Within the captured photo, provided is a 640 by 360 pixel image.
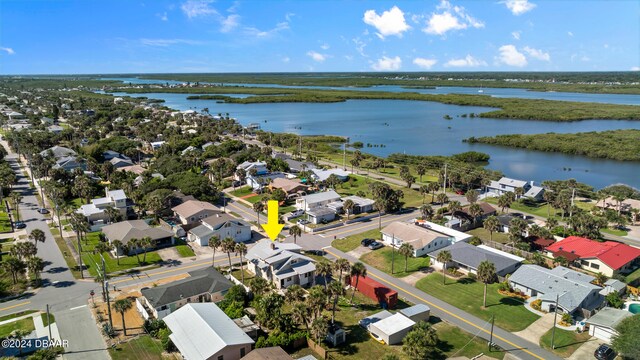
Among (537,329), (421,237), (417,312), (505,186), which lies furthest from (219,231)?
(505,186)

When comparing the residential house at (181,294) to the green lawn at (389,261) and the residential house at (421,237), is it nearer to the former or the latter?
the green lawn at (389,261)

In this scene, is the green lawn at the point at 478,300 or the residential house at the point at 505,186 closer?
the green lawn at the point at 478,300

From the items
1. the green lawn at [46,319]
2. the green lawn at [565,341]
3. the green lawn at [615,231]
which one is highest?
the green lawn at [46,319]

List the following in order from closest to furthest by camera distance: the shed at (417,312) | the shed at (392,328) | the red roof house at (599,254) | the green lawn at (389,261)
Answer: the shed at (392,328) → the shed at (417,312) → the red roof house at (599,254) → the green lawn at (389,261)

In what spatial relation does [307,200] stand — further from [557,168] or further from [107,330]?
[557,168]

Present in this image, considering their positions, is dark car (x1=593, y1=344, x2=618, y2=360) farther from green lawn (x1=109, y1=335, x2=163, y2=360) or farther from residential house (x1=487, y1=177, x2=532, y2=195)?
residential house (x1=487, y1=177, x2=532, y2=195)

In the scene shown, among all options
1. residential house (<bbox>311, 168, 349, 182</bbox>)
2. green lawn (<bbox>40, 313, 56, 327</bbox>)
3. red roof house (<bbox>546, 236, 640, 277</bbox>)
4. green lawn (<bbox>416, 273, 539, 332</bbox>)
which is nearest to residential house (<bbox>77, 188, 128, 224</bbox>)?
green lawn (<bbox>40, 313, 56, 327</bbox>)

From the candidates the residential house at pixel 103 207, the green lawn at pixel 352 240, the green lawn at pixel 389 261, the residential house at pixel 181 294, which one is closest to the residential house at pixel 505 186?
the green lawn at pixel 352 240
